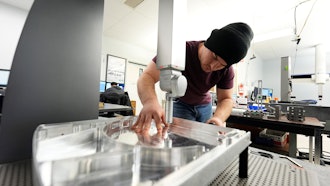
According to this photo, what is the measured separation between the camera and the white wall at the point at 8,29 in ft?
9.50

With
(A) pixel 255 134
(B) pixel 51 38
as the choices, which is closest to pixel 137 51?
(A) pixel 255 134

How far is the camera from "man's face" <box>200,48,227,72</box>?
2.59ft

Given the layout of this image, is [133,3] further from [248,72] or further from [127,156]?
[248,72]

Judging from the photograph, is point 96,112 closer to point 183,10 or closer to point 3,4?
point 183,10

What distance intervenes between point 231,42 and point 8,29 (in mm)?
4030

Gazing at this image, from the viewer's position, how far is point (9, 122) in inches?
16.4

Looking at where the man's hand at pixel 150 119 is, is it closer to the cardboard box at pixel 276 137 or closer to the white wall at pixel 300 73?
the cardboard box at pixel 276 137

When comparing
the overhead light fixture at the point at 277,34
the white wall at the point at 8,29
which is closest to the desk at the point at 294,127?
the overhead light fixture at the point at 277,34

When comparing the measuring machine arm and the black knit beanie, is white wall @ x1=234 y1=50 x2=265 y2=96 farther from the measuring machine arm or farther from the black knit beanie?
the measuring machine arm

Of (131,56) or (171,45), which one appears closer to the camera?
(171,45)

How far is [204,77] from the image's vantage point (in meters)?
1.01

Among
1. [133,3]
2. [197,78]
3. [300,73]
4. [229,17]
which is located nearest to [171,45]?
[197,78]

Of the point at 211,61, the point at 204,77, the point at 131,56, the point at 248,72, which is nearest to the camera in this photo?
the point at 211,61

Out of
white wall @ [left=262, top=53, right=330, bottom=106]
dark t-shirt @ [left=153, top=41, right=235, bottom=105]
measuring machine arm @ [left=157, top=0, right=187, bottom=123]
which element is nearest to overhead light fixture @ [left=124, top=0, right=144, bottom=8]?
dark t-shirt @ [left=153, top=41, right=235, bottom=105]
